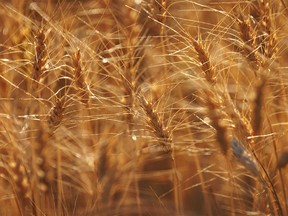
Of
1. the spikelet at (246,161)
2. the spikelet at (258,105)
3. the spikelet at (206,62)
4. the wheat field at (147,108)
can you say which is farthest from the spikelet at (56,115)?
the spikelet at (246,161)

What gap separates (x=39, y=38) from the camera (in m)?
1.63

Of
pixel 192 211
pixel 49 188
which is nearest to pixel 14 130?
pixel 49 188

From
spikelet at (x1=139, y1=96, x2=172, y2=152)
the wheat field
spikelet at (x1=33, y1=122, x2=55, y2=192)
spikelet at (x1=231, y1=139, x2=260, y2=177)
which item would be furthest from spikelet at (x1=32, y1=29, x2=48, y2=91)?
spikelet at (x1=231, y1=139, x2=260, y2=177)

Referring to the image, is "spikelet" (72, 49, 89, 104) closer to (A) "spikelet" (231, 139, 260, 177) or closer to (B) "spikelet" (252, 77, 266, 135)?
(B) "spikelet" (252, 77, 266, 135)

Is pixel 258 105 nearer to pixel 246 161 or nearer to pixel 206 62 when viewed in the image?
pixel 206 62

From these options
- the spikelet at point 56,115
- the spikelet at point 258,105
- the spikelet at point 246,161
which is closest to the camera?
the spikelet at point 246,161

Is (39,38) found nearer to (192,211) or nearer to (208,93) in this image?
(208,93)

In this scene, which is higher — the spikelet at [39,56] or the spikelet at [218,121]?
the spikelet at [39,56]

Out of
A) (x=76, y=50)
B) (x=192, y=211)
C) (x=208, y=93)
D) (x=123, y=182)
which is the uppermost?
(x=76, y=50)

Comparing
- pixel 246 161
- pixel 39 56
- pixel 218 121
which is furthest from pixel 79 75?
pixel 246 161

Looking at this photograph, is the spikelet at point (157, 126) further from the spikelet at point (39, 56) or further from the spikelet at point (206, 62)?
the spikelet at point (39, 56)

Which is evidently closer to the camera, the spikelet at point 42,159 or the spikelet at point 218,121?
the spikelet at point 218,121

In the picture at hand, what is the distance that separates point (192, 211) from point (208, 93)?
80 centimetres

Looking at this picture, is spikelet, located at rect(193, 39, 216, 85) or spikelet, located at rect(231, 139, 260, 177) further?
spikelet, located at rect(193, 39, 216, 85)
